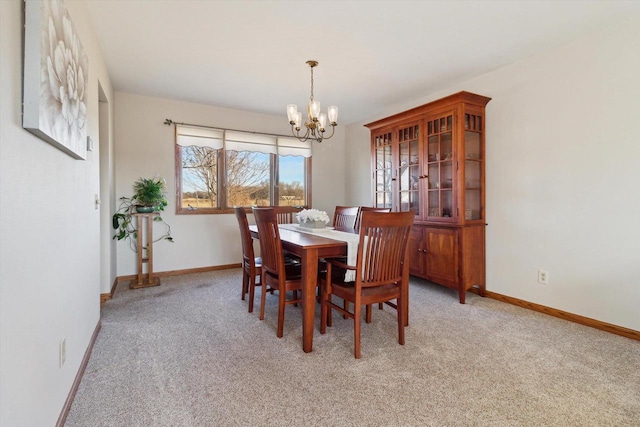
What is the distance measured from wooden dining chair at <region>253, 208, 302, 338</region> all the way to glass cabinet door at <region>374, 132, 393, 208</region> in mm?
2011

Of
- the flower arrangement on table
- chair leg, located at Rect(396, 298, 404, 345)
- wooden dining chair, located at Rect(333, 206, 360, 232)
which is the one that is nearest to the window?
wooden dining chair, located at Rect(333, 206, 360, 232)

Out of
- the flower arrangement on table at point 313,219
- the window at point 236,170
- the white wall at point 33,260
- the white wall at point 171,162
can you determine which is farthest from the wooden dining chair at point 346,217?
the white wall at point 33,260

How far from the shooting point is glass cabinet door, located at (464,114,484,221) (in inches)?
129

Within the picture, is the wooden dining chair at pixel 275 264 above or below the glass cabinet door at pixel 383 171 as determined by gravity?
below

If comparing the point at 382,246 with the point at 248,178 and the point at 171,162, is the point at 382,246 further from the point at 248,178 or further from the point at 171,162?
the point at 171,162

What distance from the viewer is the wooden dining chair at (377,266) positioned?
204 centimetres

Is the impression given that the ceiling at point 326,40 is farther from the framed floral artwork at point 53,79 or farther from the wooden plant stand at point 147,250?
the wooden plant stand at point 147,250

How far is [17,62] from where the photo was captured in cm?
101

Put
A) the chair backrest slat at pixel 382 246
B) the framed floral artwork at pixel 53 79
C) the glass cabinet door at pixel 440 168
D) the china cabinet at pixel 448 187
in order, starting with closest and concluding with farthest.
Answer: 1. the framed floral artwork at pixel 53 79
2. the chair backrest slat at pixel 382 246
3. the china cabinet at pixel 448 187
4. the glass cabinet door at pixel 440 168

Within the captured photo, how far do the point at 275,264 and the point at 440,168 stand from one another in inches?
83.5

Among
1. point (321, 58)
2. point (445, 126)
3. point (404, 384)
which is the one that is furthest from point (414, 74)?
point (404, 384)

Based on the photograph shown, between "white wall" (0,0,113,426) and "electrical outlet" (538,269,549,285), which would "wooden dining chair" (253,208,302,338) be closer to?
"white wall" (0,0,113,426)

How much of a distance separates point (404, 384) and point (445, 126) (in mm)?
2615

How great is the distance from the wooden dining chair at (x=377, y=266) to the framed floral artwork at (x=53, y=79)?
159 cm
